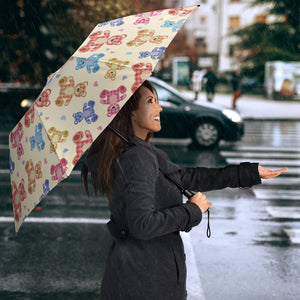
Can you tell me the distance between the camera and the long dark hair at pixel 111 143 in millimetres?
2170

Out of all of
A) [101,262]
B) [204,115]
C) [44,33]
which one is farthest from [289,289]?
[44,33]

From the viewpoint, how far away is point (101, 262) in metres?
4.84

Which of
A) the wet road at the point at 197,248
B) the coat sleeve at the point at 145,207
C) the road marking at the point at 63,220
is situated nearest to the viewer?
the coat sleeve at the point at 145,207

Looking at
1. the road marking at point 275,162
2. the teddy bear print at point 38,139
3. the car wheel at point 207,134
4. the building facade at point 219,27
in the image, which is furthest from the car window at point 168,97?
the building facade at point 219,27

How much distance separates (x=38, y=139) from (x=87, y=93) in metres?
0.37

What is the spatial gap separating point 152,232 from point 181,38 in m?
73.6

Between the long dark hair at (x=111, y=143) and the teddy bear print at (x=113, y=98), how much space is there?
9cm

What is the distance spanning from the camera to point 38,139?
2428 millimetres

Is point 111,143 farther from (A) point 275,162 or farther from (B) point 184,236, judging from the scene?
(A) point 275,162

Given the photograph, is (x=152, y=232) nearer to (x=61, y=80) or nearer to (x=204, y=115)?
(x=61, y=80)

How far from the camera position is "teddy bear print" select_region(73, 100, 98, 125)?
221 cm

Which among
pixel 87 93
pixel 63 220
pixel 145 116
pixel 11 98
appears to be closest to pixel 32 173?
pixel 87 93

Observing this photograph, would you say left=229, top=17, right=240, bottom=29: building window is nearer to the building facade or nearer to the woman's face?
the building facade

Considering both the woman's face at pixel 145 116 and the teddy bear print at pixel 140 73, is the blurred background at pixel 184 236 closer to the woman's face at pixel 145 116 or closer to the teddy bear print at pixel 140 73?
the woman's face at pixel 145 116
